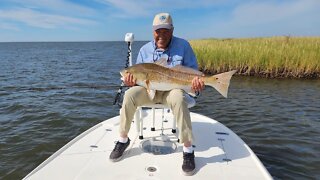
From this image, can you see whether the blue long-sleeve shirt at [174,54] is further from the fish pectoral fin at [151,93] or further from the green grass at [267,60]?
the green grass at [267,60]

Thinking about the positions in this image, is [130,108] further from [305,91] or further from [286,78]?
[286,78]

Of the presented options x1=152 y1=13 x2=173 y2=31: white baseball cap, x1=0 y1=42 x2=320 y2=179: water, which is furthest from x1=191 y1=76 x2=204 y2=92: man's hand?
x1=0 y1=42 x2=320 y2=179: water

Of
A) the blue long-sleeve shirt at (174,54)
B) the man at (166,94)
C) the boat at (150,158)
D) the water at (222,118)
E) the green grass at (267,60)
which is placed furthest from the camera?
the green grass at (267,60)

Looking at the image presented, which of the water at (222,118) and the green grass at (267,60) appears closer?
the water at (222,118)

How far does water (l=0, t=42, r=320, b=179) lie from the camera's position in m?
5.73

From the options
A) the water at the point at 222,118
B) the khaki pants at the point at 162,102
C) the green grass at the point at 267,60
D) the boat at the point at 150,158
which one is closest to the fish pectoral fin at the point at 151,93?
the khaki pants at the point at 162,102

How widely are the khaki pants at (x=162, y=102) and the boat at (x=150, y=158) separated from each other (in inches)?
14.1

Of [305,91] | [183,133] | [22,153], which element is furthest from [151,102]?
[305,91]

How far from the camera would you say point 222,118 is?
8.47m

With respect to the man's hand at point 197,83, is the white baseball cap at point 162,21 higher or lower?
higher

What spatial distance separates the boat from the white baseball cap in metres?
1.34

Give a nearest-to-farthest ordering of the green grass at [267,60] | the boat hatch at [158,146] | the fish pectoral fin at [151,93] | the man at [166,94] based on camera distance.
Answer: the man at [166,94] → the fish pectoral fin at [151,93] → the boat hatch at [158,146] → the green grass at [267,60]

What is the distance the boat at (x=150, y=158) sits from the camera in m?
3.46

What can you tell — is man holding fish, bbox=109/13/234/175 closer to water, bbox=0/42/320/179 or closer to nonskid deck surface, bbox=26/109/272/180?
nonskid deck surface, bbox=26/109/272/180
